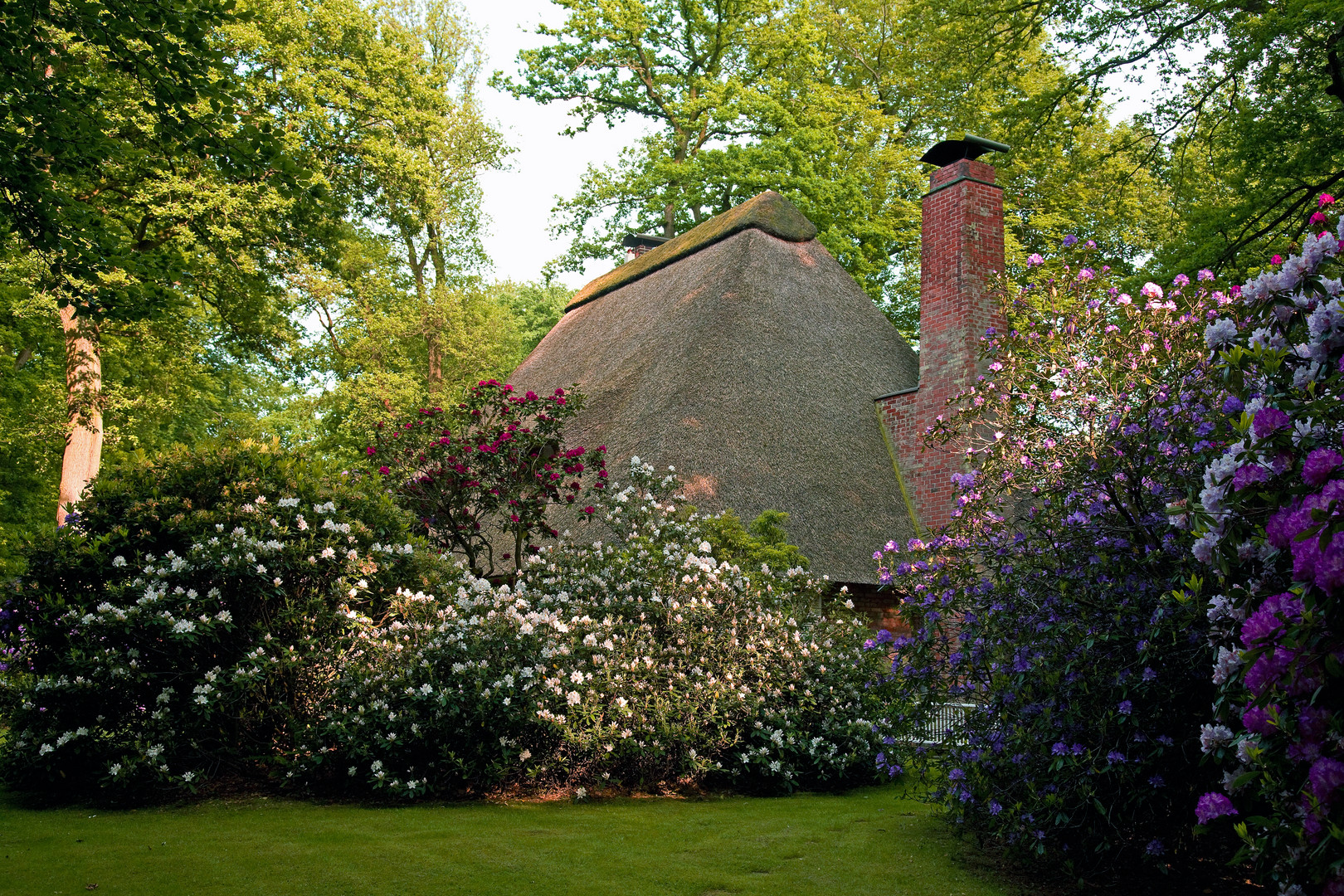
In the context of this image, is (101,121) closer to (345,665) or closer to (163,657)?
(163,657)

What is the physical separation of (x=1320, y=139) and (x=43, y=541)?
622 inches

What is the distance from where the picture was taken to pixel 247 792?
279 inches

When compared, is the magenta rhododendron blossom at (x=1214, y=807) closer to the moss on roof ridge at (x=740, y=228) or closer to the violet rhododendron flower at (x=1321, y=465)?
the violet rhododendron flower at (x=1321, y=465)

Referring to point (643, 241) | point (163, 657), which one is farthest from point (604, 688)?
point (643, 241)

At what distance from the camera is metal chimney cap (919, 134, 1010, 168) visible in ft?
45.8

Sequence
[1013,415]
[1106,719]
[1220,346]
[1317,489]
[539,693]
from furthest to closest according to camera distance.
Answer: [539,693] → [1013,415] → [1106,719] → [1220,346] → [1317,489]

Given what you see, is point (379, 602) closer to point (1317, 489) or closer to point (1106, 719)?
point (1106, 719)

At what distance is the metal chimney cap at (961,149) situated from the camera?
45.8 feet

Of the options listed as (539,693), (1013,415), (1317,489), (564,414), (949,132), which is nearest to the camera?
(1317,489)

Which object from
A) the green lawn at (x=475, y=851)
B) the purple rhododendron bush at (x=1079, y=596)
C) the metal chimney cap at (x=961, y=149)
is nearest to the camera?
the purple rhododendron bush at (x=1079, y=596)

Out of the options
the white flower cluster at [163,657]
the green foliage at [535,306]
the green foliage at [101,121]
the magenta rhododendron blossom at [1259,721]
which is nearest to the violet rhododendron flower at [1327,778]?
the magenta rhododendron blossom at [1259,721]

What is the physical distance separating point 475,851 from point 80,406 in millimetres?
16071

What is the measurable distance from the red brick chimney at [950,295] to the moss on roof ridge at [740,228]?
4.39 m

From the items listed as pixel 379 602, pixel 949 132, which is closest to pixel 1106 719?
pixel 379 602
